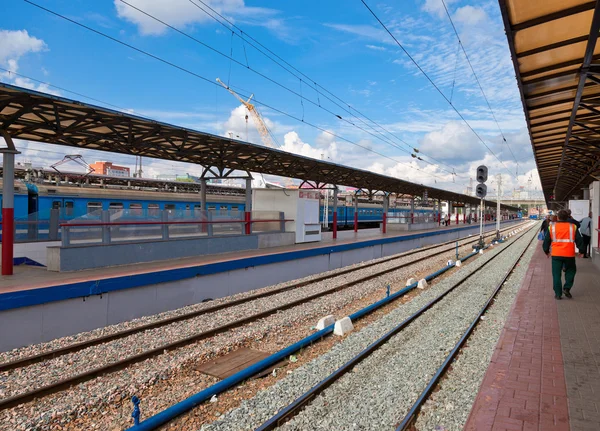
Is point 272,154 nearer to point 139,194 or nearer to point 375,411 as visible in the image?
point 139,194

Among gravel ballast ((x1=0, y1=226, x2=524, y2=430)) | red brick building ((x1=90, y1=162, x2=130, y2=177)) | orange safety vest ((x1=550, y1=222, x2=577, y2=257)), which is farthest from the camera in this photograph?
red brick building ((x1=90, y1=162, x2=130, y2=177))

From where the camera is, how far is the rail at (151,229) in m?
9.24

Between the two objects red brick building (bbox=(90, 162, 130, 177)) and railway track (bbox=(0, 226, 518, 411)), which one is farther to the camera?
red brick building (bbox=(90, 162, 130, 177))

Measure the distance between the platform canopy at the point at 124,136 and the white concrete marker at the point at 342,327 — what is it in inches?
271

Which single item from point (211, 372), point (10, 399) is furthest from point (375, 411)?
point (10, 399)

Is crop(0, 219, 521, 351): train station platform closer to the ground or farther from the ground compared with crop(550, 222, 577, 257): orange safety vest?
closer to the ground

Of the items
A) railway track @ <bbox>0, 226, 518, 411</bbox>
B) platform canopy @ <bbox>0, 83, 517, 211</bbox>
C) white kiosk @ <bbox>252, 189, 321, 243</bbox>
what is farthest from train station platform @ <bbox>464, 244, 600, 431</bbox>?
white kiosk @ <bbox>252, 189, 321, 243</bbox>

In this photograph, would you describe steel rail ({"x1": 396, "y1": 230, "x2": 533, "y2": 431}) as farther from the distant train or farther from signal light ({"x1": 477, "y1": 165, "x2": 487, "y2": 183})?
signal light ({"x1": 477, "y1": 165, "x2": 487, "y2": 183})

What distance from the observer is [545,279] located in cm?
1111

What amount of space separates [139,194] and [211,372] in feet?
46.4

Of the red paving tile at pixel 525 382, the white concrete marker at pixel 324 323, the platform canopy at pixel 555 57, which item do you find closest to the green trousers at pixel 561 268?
the red paving tile at pixel 525 382

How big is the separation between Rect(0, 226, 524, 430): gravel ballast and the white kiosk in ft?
24.6

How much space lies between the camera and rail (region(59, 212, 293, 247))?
9242mm

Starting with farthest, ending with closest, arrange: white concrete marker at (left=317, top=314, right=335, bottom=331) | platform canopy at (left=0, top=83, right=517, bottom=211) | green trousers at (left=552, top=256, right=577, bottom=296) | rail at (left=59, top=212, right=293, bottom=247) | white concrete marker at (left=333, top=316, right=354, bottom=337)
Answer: rail at (left=59, top=212, right=293, bottom=247) → platform canopy at (left=0, top=83, right=517, bottom=211) → green trousers at (left=552, top=256, right=577, bottom=296) → white concrete marker at (left=317, top=314, right=335, bottom=331) → white concrete marker at (left=333, top=316, right=354, bottom=337)
